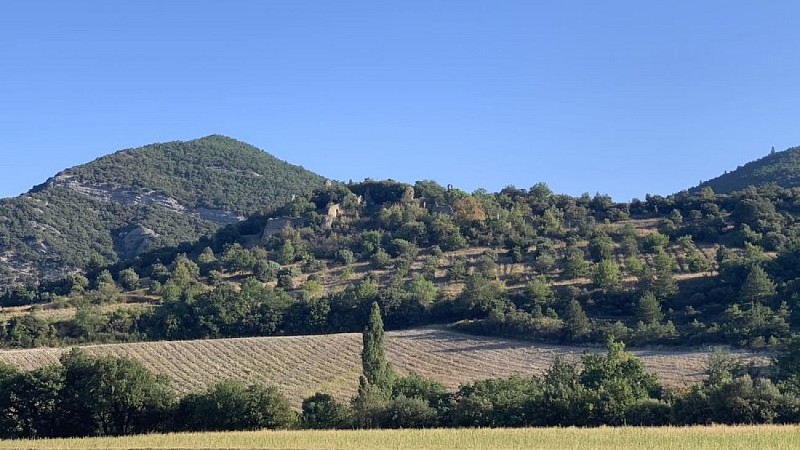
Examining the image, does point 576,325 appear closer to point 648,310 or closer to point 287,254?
point 648,310

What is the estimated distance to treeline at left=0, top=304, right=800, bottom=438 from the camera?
31.8m

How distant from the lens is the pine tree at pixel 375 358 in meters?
44.4

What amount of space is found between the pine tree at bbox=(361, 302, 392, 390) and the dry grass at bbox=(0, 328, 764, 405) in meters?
3.68

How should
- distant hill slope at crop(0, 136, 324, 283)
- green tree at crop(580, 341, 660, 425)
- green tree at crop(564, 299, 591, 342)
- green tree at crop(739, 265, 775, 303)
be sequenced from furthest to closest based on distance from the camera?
distant hill slope at crop(0, 136, 324, 283), green tree at crop(739, 265, 775, 303), green tree at crop(564, 299, 591, 342), green tree at crop(580, 341, 660, 425)

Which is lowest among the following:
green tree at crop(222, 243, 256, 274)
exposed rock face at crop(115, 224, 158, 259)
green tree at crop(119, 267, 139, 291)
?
green tree at crop(119, 267, 139, 291)

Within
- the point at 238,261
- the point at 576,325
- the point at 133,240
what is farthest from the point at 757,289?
the point at 133,240

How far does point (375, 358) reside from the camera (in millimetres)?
45406

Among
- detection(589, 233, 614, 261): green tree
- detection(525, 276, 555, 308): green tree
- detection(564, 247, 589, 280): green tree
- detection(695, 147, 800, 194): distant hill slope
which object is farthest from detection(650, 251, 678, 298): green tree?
detection(695, 147, 800, 194): distant hill slope

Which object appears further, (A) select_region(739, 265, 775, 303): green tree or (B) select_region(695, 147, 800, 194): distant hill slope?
(B) select_region(695, 147, 800, 194): distant hill slope

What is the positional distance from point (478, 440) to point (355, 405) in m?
10.1

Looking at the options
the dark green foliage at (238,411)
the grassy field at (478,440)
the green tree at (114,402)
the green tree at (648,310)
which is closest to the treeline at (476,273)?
the green tree at (648,310)

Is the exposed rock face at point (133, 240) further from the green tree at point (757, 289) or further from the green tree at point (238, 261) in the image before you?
the green tree at point (757, 289)

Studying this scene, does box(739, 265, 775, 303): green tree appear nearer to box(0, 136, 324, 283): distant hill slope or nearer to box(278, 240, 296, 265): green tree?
box(278, 240, 296, 265): green tree

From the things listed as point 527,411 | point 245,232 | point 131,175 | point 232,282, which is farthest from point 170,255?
point 527,411
